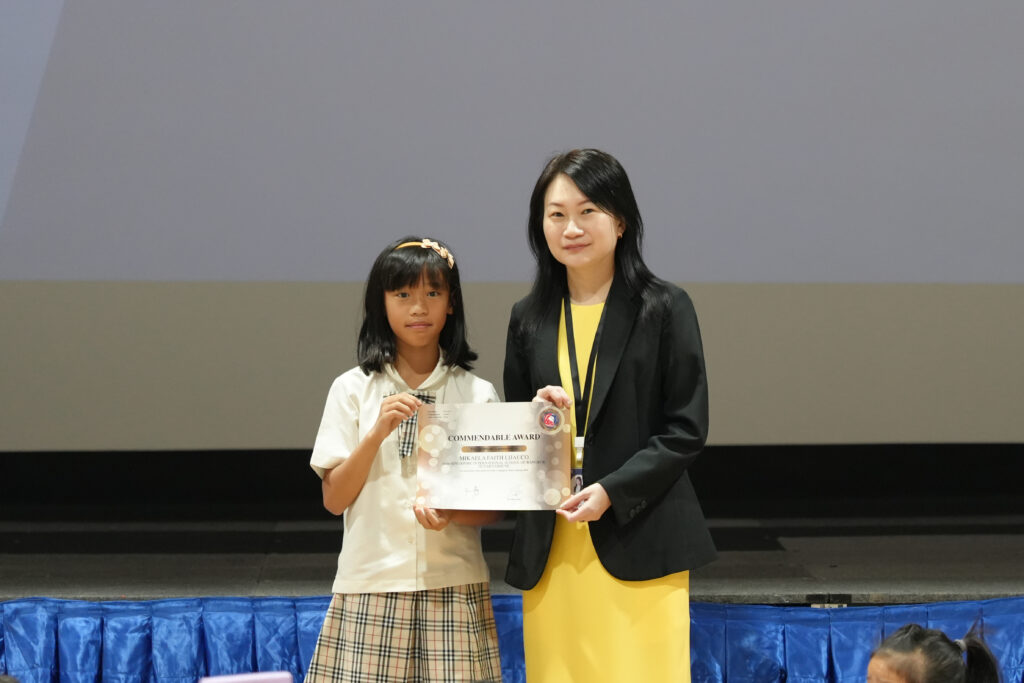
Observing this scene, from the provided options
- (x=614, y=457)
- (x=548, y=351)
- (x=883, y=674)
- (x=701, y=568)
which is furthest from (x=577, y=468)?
(x=701, y=568)

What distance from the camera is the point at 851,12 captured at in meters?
2.93

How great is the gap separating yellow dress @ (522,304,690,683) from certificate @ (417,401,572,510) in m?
0.08

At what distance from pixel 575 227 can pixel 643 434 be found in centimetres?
36

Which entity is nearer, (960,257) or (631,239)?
(631,239)

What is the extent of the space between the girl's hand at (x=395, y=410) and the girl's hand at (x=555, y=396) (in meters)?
0.20

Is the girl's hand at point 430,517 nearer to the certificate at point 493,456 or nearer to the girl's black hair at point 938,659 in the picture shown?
the certificate at point 493,456

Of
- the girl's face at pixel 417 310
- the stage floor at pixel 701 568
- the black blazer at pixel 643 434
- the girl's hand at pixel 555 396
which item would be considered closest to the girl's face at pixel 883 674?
the black blazer at pixel 643 434

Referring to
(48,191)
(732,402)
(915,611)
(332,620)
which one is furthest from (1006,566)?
(48,191)

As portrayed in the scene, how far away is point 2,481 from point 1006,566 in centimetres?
347

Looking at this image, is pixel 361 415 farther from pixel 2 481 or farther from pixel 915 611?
pixel 2 481

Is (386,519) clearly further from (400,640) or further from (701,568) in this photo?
(701,568)

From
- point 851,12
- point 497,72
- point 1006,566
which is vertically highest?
point 851,12

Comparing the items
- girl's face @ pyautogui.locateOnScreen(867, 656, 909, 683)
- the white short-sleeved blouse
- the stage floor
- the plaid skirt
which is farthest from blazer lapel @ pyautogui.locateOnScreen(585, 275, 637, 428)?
the stage floor

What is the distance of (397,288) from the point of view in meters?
1.59
